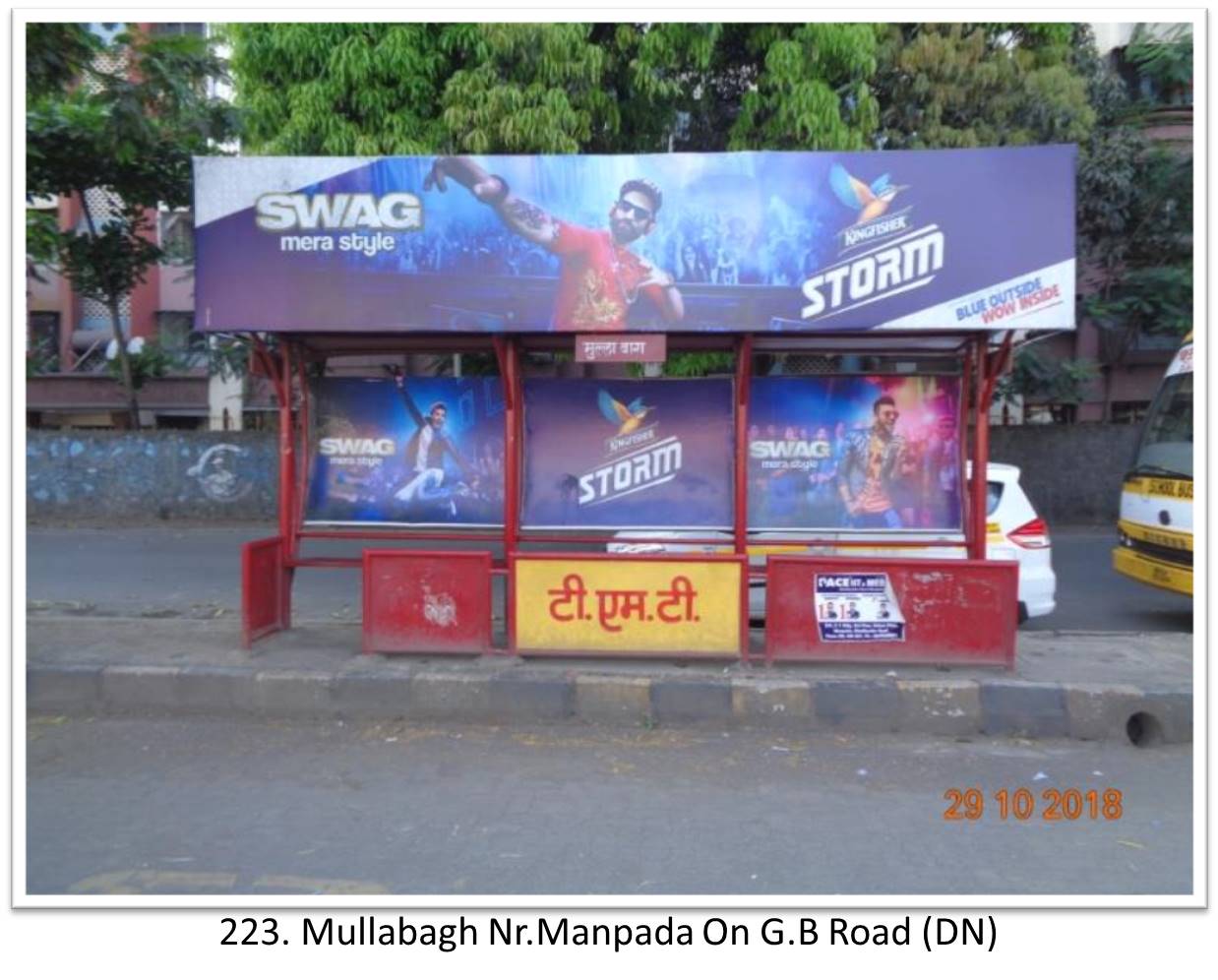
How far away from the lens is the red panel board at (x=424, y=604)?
670 cm

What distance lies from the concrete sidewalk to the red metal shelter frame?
28.5 inches

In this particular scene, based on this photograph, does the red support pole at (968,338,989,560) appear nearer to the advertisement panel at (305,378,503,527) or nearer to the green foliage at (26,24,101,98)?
the advertisement panel at (305,378,503,527)

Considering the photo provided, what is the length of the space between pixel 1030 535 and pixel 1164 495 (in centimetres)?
144

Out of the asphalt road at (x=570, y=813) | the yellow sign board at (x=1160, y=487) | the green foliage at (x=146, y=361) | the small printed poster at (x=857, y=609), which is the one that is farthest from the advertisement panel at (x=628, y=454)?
the green foliage at (x=146, y=361)

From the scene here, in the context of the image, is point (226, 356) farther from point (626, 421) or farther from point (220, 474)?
point (626, 421)

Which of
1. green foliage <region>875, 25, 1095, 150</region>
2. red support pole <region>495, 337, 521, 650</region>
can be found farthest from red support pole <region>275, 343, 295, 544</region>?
green foliage <region>875, 25, 1095, 150</region>

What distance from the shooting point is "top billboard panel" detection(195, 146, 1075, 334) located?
6332mm

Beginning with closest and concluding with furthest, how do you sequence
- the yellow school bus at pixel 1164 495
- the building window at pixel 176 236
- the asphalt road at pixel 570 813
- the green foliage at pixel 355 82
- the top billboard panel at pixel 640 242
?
the asphalt road at pixel 570 813
the top billboard panel at pixel 640 242
the yellow school bus at pixel 1164 495
the green foliage at pixel 355 82
the building window at pixel 176 236

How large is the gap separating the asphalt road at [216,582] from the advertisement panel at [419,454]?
7.16 feet

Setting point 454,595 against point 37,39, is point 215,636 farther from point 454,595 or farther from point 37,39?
point 37,39

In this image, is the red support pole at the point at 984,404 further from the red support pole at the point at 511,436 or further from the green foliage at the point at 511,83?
the green foliage at the point at 511,83

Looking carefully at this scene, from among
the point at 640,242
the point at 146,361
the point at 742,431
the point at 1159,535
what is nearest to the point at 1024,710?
the point at 742,431

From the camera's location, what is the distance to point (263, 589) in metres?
7.29
